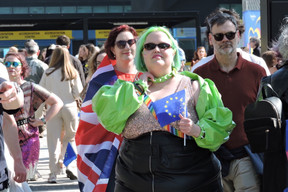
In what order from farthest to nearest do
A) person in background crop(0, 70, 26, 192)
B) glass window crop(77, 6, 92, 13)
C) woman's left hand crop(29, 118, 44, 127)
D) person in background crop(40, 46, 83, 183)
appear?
glass window crop(77, 6, 92, 13)
person in background crop(40, 46, 83, 183)
woman's left hand crop(29, 118, 44, 127)
person in background crop(0, 70, 26, 192)

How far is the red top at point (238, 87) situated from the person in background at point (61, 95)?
499 cm

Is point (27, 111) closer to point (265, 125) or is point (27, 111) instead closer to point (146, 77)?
point (146, 77)

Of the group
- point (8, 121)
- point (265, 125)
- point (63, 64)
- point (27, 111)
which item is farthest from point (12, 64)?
point (265, 125)

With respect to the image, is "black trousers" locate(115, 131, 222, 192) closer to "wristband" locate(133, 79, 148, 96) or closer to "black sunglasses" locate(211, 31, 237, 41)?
"wristband" locate(133, 79, 148, 96)

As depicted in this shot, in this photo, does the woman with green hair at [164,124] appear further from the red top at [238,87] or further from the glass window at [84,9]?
the glass window at [84,9]

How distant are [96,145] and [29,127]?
171 cm

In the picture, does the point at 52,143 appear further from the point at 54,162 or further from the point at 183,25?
the point at 183,25

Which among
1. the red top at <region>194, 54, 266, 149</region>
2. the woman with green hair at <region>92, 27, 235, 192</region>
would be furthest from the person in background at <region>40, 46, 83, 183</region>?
the woman with green hair at <region>92, 27, 235, 192</region>

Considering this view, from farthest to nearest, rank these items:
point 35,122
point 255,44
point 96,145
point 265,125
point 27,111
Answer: point 255,44, point 27,111, point 35,122, point 96,145, point 265,125

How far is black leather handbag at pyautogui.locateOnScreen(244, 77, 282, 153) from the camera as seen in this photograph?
3.41 m

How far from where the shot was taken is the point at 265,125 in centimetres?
344

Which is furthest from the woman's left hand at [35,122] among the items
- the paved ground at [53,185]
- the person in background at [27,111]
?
the paved ground at [53,185]

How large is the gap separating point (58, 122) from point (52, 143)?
347 mm

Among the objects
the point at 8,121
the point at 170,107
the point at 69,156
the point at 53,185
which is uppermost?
the point at 170,107
